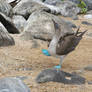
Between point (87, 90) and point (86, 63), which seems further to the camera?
point (86, 63)

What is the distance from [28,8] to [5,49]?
19.9ft

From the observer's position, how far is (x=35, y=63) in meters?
5.94

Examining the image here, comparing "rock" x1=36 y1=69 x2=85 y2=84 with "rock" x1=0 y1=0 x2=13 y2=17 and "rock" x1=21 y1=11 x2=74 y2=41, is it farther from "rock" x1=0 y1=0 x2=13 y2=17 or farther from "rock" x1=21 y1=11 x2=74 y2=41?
"rock" x1=0 y1=0 x2=13 y2=17

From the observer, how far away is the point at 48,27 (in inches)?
344

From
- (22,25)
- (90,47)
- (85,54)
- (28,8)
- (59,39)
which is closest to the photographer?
(59,39)

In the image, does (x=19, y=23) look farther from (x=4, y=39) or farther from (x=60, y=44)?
(x=60, y=44)

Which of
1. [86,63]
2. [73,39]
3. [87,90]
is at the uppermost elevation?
[73,39]

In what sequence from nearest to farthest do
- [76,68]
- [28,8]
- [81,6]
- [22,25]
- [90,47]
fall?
[76,68] < [90,47] < [22,25] < [28,8] < [81,6]

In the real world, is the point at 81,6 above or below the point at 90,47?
below

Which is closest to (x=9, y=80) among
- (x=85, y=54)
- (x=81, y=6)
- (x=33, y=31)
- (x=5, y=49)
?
(x=5, y=49)

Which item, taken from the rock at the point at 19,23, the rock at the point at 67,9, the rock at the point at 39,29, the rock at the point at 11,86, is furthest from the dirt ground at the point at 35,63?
the rock at the point at 67,9

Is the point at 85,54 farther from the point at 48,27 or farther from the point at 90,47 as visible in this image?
the point at 48,27

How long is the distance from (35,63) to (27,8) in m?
6.93

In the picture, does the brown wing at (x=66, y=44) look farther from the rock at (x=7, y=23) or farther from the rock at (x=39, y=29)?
the rock at (x=7, y=23)
